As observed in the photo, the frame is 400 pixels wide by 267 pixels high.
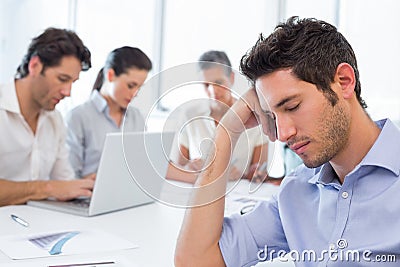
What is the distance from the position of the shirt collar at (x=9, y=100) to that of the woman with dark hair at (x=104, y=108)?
1.75 feet

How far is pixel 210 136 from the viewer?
1.20 meters

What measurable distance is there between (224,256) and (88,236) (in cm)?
41

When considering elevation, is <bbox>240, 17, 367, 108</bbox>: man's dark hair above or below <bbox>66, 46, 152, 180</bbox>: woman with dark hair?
above

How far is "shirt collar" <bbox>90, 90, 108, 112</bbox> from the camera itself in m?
2.51

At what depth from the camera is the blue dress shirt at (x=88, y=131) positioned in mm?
2420

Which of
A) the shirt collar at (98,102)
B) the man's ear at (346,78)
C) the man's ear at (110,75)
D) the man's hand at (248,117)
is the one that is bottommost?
the shirt collar at (98,102)

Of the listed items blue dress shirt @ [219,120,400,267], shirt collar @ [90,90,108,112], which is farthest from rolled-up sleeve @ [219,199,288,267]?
shirt collar @ [90,90,108,112]

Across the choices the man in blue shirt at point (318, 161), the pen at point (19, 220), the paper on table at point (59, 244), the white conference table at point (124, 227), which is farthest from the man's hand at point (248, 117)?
the pen at point (19, 220)

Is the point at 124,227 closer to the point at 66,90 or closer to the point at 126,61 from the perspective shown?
the point at 66,90

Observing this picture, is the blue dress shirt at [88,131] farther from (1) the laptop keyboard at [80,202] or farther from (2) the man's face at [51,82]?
(1) the laptop keyboard at [80,202]

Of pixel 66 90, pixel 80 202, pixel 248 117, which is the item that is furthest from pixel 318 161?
pixel 66 90

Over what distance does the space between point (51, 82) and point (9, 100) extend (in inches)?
7.2

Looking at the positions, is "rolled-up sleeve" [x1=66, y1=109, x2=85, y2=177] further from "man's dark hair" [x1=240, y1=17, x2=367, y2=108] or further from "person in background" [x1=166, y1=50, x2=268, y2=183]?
"man's dark hair" [x1=240, y1=17, x2=367, y2=108]

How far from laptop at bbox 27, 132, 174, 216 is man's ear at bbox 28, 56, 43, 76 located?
58 centimetres
